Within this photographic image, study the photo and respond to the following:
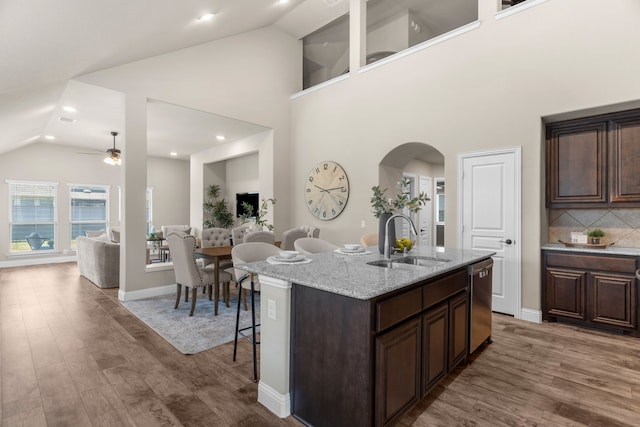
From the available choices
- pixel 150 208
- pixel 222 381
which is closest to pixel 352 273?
pixel 222 381

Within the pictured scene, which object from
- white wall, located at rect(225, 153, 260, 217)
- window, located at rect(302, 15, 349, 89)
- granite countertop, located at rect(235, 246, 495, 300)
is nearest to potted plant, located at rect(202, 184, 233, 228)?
white wall, located at rect(225, 153, 260, 217)

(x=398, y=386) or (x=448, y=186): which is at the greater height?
(x=448, y=186)

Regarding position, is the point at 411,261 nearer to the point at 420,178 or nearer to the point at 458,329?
the point at 458,329

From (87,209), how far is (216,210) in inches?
138

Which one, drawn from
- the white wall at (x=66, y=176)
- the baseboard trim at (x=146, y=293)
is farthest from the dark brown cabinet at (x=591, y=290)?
the white wall at (x=66, y=176)

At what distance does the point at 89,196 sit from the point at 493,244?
32.7 feet

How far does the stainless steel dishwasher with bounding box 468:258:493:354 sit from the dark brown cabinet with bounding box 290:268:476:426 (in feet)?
2.02

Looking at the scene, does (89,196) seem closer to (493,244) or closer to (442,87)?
(442,87)

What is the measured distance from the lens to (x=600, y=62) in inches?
134

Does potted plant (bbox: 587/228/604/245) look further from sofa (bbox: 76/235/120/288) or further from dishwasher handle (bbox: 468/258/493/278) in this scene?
sofa (bbox: 76/235/120/288)

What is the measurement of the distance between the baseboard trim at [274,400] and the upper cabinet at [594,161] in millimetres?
3820

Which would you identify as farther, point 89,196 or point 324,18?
point 89,196

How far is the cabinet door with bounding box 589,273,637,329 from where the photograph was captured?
332 cm

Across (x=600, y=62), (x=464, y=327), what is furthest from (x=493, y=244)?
(x=600, y=62)
